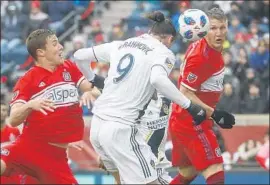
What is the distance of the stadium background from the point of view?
1662cm

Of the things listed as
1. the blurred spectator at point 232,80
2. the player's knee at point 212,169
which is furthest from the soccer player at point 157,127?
the blurred spectator at point 232,80

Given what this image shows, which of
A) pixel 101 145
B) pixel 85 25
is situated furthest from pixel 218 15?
pixel 85 25

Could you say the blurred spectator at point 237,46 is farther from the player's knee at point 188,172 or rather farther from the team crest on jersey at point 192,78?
the team crest on jersey at point 192,78

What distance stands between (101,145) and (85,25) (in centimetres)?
1325

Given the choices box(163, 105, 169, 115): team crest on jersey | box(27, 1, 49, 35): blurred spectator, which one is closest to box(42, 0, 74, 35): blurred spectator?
box(27, 1, 49, 35): blurred spectator

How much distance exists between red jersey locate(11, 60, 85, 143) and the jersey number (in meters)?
0.90

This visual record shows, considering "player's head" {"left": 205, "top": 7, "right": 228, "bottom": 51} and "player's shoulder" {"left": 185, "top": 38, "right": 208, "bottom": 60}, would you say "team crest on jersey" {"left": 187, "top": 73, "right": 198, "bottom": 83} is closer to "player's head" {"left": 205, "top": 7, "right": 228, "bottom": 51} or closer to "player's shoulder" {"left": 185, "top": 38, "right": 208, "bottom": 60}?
"player's shoulder" {"left": 185, "top": 38, "right": 208, "bottom": 60}

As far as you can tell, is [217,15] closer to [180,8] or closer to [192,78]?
[192,78]

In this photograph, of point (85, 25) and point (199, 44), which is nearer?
point (199, 44)

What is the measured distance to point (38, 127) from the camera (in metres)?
10.8

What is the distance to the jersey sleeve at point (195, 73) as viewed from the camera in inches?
436

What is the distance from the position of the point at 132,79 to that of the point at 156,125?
2.30 metres

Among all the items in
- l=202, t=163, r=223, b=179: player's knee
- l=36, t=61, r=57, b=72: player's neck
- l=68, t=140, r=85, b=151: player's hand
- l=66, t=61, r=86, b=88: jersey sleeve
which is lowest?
l=202, t=163, r=223, b=179: player's knee

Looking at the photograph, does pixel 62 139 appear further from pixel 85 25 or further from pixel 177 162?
pixel 85 25
